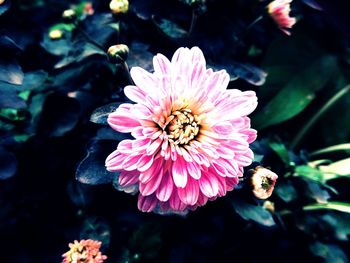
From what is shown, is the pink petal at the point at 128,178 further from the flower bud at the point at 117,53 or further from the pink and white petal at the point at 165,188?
the flower bud at the point at 117,53

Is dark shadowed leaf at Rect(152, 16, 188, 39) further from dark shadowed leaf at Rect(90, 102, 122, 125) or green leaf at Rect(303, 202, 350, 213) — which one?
green leaf at Rect(303, 202, 350, 213)

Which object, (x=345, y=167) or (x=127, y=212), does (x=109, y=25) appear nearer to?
(x=127, y=212)

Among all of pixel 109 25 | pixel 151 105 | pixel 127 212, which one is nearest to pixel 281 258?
pixel 127 212

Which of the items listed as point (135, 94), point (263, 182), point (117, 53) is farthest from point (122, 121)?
point (263, 182)

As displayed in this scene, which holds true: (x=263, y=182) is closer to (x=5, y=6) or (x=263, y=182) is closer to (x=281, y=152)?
(x=281, y=152)

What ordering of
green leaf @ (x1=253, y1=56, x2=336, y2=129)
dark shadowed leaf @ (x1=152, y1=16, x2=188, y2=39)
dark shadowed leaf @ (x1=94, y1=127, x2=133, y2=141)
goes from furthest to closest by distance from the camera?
green leaf @ (x1=253, y1=56, x2=336, y2=129), dark shadowed leaf @ (x1=152, y1=16, x2=188, y2=39), dark shadowed leaf @ (x1=94, y1=127, x2=133, y2=141)

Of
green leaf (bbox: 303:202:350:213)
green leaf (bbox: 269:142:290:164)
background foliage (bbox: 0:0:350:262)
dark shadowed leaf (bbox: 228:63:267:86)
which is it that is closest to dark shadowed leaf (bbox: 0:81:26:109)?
background foliage (bbox: 0:0:350:262)
